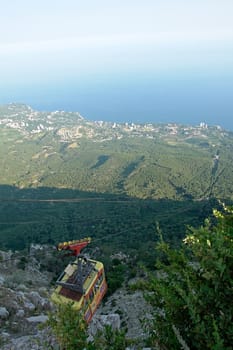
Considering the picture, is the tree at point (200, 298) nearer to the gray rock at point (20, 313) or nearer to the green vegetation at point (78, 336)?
the green vegetation at point (78, 336)

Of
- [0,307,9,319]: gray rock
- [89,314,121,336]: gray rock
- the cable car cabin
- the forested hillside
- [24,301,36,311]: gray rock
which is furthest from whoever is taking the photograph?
the forested hillside

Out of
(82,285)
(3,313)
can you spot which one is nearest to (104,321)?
(82,285)

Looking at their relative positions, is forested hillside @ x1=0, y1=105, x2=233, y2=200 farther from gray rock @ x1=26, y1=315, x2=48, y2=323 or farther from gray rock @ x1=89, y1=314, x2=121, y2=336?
gray rock @ x1=26, y1=315, x2=48, y2=323

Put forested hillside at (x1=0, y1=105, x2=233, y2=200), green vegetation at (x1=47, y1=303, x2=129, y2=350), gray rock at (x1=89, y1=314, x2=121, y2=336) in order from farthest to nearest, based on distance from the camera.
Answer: forested hillside at (x1=0, y1=105, x2=233, y2=200), gray rock at (x1=89, y1=314, x2=121, y2=336), green vegetation at (x1=47, y1=303, x2=129, y2=350)

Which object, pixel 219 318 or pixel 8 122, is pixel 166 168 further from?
pixel 8 122

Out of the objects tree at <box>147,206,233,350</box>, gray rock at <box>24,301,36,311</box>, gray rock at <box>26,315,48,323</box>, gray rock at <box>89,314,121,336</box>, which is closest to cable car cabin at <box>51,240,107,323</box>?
gray rock at <box>89,314,121,336</box>

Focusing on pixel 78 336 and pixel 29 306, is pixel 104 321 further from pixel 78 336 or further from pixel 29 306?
pixel 78 336

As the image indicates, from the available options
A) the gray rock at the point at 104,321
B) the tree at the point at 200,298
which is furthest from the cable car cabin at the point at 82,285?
the tree at the point at 200,298
